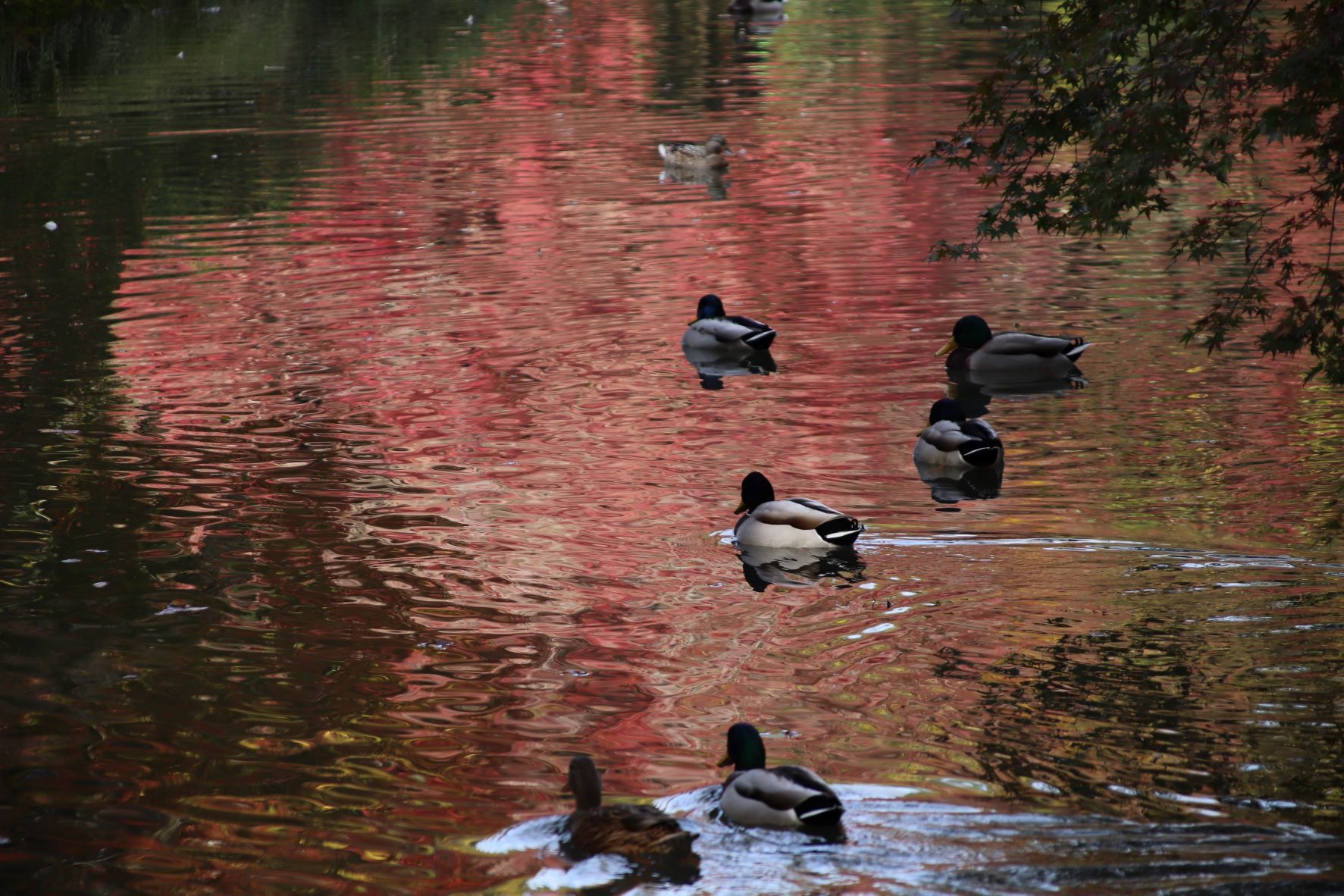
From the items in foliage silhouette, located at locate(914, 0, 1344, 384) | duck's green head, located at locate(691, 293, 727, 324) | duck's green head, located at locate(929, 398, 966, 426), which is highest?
foliage silhouette, located at locate(914, 0, 1344, 384)

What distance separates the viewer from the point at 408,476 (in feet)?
41.2

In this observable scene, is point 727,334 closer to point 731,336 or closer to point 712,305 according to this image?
point 731,336

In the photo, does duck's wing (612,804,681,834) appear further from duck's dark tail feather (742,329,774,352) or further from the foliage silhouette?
duck's dark tail feather (742,329,774,352)

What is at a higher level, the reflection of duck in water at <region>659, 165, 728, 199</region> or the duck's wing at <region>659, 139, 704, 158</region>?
the duck's wing at <region>659, 139, 704, 158</region>

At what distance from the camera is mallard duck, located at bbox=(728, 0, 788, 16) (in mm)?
53375

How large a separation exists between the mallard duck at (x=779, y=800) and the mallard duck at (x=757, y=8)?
4885 cm

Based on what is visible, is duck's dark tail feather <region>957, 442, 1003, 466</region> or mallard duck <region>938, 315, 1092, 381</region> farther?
mallard duck <region>938, 315, 1092, 381</region>

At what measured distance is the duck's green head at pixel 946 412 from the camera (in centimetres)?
1252

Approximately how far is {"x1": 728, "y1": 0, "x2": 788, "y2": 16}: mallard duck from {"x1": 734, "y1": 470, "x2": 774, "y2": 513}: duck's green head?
146 ft

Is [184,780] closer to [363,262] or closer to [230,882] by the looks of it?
[230,882]

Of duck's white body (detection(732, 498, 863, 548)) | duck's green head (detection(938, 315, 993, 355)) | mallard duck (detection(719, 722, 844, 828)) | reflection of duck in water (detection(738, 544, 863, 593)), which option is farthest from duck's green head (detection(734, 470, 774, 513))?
duck's green head (detection(938, 315, 993, 355))

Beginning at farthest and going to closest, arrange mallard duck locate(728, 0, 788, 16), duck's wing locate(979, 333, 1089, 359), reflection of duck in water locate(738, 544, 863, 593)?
mallard duck locate(728, 0, 788, 16)
duck's wing locate(979, 333, 1089, 359)
reflection of duck in water locate(738, 544, 863, 593)

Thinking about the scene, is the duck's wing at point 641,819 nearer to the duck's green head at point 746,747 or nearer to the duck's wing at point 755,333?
the duck's green head at point 746,747

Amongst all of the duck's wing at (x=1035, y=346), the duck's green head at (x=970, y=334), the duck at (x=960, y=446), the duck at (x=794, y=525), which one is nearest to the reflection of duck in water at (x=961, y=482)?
the duck at (x=960, y=446)
